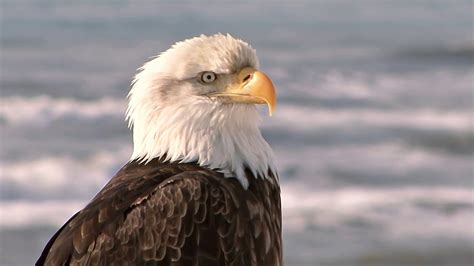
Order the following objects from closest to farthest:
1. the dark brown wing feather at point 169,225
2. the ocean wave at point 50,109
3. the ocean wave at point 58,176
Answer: the dark brown wing feather at point 169,225, the ocean wave at point 58,176, the ocean wave at point 50,109

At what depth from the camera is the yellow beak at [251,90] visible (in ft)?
14.4

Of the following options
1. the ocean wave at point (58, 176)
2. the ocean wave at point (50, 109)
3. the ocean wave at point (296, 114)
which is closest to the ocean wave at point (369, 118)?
the ocean wave at point (296, 114)

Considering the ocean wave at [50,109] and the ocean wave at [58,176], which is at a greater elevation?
the ocean wave at [50,109]

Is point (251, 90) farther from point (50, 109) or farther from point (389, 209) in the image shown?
point (50, 109)

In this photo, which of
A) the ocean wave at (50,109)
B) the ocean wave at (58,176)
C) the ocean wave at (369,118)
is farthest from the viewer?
the ocean wave at (369,118)

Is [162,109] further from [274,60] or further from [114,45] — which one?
[114,45]

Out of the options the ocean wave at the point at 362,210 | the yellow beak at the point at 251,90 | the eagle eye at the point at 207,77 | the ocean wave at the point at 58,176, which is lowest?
the yellow beak at the point at 251,90

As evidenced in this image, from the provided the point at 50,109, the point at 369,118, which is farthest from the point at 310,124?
the point at 50,109

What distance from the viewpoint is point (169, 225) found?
425 cm

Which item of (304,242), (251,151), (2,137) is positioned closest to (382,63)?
(2,137)

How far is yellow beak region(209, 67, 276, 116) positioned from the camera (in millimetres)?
4395

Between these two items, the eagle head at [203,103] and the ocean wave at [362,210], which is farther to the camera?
the ocean wave at [362,210]

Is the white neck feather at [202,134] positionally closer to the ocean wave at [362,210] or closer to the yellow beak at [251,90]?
the yellow beak at [251,90]

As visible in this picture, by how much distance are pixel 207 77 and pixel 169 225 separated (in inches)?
22.6
